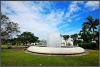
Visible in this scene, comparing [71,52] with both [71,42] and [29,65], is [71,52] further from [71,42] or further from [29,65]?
[71,42]

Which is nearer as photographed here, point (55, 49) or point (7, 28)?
point (55, 49)

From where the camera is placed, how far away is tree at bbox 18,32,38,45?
12.1m

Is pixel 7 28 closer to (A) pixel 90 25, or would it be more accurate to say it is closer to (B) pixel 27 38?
(B) pixel 27 38

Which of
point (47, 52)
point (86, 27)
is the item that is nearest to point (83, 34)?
point (86, 27)

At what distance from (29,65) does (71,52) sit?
237cm

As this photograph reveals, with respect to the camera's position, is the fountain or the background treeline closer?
the fountain

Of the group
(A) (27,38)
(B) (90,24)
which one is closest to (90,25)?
(B) (90,24)

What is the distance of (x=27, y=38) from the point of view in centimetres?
1238

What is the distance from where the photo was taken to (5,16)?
11.1 m

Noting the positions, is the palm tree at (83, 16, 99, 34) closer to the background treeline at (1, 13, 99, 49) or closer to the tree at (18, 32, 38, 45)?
the background treeline at (1, 13, 99, 49)

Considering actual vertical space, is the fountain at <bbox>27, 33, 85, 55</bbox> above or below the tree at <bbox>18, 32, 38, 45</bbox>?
below

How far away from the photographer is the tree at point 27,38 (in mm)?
12125

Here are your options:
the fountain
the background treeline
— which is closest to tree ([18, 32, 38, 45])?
the background treeline

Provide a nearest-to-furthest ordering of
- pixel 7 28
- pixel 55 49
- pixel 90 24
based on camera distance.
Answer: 1. pixel 55 49
2. pixel 7 28
3. pixel 90 24
